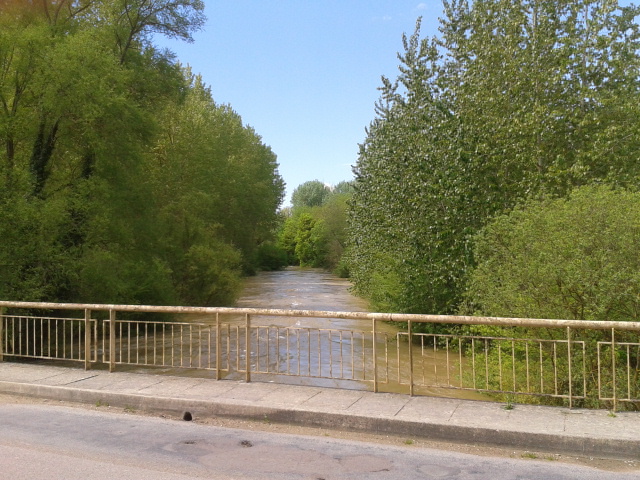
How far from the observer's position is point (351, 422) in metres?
6.81

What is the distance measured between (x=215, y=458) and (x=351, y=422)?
172 centimetres

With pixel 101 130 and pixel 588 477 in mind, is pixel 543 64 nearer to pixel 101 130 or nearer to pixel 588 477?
pixel 588 477

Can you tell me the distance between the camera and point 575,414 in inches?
269

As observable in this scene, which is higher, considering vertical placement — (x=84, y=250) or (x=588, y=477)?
(x=84, y=250)

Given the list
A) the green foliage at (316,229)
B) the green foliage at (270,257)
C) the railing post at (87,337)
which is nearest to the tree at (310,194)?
the green foliage at (316,229)

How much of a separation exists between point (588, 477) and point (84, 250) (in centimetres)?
1851

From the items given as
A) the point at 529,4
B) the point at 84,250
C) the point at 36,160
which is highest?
the point at 529,4

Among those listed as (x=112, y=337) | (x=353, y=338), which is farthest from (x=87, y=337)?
(x=353, y=338)

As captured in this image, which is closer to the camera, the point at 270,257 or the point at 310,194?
the point at 270,257

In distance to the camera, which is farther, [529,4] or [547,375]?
[529,4]

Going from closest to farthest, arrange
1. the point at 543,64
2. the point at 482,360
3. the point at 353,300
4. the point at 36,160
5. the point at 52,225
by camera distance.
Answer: the point at 482,360, the point at 543,64, the point at 52,225, the point at 36,160, the point at 353,300

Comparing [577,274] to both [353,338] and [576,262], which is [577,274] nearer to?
[576,262]

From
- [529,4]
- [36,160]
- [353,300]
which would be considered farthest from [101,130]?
[353,300]

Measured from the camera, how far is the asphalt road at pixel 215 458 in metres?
5.27
